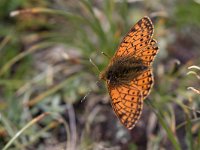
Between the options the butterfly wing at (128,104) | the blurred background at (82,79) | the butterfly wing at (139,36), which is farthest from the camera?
the blurred background at (82,79)

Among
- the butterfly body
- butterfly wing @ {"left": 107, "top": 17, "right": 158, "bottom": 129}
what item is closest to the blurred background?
the butterfly body

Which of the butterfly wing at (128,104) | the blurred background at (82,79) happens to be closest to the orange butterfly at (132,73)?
the butterfly wing at (128,104)

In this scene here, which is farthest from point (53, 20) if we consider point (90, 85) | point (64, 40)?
point (90, 85)

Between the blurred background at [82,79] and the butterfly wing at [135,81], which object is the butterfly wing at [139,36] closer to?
the butterfly wing at [135,81]

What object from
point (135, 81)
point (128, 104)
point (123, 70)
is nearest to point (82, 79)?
point (123, 70)

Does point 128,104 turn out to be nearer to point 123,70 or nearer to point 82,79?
point 123,70
